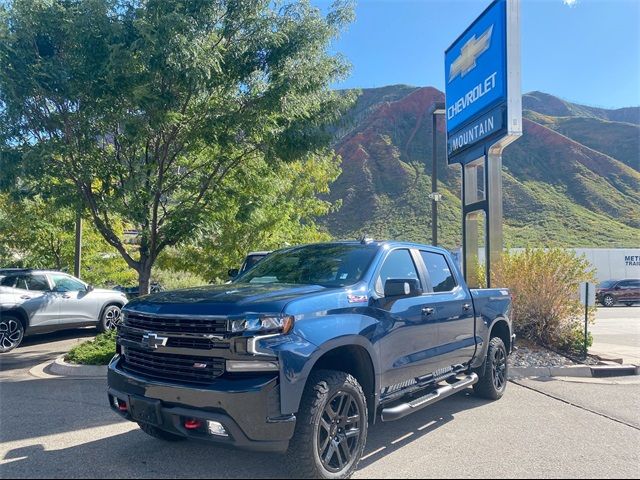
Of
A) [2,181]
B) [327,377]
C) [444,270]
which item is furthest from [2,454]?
[2,181]

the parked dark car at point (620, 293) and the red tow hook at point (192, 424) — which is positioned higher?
the red tow hook at point (192, 424)

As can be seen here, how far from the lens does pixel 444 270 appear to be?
5.95 m

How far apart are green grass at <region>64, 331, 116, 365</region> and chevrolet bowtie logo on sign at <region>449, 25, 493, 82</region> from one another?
364 inches

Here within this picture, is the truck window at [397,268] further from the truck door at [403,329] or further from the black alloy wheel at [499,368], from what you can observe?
the black alloy wheel at [499,368]

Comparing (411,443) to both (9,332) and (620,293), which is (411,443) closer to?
(9,332)

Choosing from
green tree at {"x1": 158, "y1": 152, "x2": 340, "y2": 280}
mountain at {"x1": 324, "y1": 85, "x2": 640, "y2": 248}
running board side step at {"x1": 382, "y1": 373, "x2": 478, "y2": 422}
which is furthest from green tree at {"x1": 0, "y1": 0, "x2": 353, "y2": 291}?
mountain at {"x1": 324, "y1": 85, "x2": 640, "y2": 248}

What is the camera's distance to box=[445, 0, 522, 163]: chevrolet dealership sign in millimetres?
9953

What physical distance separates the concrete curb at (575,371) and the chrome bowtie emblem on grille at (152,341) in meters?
6.18

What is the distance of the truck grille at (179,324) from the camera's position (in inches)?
142

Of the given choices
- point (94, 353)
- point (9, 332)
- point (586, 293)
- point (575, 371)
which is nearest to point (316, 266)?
point (94, 353)

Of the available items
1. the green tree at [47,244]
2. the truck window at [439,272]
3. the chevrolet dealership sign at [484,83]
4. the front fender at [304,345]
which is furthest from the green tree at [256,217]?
the front fender at [304,345]

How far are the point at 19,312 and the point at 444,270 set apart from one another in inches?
331

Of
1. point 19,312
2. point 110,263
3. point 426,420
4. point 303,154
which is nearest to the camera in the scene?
point 426,420

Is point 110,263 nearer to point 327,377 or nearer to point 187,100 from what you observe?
point 187,100
